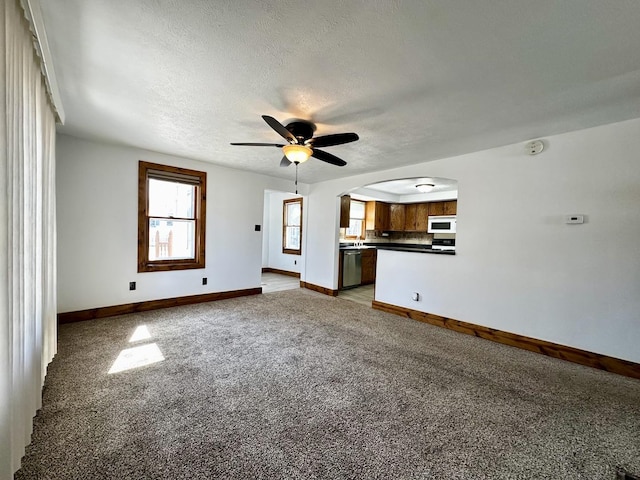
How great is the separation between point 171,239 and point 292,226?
3745 mm

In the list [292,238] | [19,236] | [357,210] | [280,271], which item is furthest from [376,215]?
[19,236]

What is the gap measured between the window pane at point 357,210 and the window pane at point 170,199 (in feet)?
13.5

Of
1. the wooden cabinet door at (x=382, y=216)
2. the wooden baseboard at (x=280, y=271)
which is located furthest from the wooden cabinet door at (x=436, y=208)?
the wooden baseboard at (x=280, y=271)

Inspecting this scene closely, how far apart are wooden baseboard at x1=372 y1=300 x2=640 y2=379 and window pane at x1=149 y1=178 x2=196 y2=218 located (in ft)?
13.4

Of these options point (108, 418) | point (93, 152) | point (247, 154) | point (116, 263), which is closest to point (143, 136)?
point (93, 152)

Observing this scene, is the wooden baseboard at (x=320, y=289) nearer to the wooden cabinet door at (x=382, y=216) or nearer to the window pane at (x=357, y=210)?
the window pane at (x=357, y=210)

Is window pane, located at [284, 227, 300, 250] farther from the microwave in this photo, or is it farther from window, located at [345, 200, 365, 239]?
the microwave

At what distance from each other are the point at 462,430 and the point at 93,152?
510 centimetres

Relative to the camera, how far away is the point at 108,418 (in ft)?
5.81

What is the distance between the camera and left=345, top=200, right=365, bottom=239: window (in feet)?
24.5

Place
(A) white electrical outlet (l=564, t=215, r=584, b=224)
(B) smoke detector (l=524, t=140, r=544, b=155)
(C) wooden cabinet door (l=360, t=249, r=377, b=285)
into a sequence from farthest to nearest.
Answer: (C) wooden cabinet door (l=360, t=249, r=377, b=285) < (B) smoke detector (l=524, t=140, r=544, b=155) < (A) white electrical outlet (l=564, t=215, r=584, b=224)

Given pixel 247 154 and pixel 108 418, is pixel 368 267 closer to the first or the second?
pixel 247 154

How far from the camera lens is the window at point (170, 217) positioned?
13.5ft

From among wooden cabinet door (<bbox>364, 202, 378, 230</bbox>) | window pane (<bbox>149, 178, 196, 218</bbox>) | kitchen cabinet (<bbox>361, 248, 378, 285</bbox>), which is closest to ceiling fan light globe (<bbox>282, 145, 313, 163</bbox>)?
window pane (<bbox>149, 178, 196, 218</bbox>)
